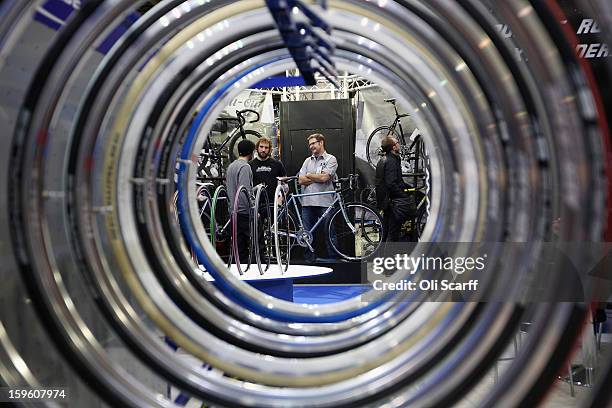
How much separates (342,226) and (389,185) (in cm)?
86

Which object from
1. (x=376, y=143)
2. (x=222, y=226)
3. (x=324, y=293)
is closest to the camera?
(x=324, y=293)

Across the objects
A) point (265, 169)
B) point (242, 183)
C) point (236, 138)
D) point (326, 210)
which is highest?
point (236, 138)

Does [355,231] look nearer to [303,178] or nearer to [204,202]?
[303,178]

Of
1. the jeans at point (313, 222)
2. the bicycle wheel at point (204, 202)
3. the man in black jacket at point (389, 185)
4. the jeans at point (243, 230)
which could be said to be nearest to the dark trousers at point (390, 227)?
the man in black jacket at point (389, 185)

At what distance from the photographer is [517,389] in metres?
1.04

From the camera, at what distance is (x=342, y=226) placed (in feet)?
27.5

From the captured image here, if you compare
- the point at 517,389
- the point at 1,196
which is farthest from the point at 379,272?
Result: the point at 517,389

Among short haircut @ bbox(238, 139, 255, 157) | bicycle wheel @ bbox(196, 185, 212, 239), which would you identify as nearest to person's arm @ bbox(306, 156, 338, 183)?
bicycle wheel @ bbox(196, 185, 212, 239)

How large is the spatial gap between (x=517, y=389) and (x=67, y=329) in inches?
42.8

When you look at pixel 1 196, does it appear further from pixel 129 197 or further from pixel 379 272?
pixel 379 272

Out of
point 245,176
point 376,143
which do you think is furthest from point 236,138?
point 245,176

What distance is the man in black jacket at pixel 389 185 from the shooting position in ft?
25.9

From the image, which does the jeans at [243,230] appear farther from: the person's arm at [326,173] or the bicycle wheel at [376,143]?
the bicycle wheel at [376,143]

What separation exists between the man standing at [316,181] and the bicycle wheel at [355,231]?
0.33ft
